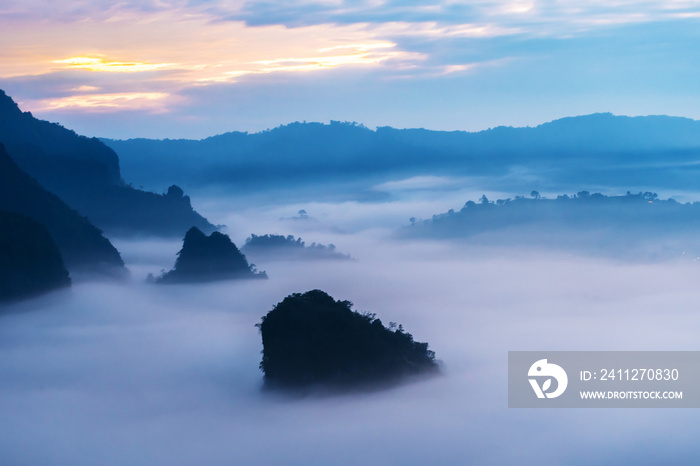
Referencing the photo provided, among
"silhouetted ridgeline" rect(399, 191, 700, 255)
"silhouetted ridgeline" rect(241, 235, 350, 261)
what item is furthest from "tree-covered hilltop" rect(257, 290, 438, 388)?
"silhouetted ridgeline" rect(399, 191, 700, 255)

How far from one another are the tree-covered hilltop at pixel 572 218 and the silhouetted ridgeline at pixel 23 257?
9955 centimetres

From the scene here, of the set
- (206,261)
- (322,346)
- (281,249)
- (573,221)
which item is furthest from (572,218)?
(322,346)

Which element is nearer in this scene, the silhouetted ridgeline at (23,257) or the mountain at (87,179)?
the silhouetted ridgeline at (23,257)

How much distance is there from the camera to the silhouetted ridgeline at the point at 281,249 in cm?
9088

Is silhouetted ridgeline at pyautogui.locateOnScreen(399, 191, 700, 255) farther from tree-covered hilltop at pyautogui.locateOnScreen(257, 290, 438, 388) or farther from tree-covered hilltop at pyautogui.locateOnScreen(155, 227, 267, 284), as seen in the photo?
tree-covered hilltop at pyautogui.locateOnScreen(257, 290, 438, 388)

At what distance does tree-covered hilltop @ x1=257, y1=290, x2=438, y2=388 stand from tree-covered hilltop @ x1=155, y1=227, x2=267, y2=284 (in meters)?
33.9

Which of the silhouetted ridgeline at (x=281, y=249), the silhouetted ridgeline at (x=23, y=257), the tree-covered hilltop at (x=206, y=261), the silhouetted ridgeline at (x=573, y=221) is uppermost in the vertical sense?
the silhouetted ridgeline at (x=573, y=221)

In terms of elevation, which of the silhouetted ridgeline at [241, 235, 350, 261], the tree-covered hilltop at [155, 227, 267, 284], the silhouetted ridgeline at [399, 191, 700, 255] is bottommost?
the tree-covered hilltop at [155, 227, 267, 284]

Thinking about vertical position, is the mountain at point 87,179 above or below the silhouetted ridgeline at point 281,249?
above

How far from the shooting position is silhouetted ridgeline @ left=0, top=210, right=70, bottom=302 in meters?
48.3

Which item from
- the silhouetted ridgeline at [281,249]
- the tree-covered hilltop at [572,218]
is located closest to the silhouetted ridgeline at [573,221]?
the tree-covered hilltop at [572,218]

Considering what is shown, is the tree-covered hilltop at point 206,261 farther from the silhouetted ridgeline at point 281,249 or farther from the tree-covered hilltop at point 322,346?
the tree-covered hilltop at point 322,346

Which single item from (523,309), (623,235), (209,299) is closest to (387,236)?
(623,235)

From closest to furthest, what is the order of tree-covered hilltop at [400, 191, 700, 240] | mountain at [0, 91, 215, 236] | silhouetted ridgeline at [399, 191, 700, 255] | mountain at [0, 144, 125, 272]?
mountain at [0, 144, 125, 272], mountain at [0, 91, 215, 236], silhouetted ridgeline at [399, 191, 700, 255], tree-covered hilltop at [400, 191, 700, 240]
